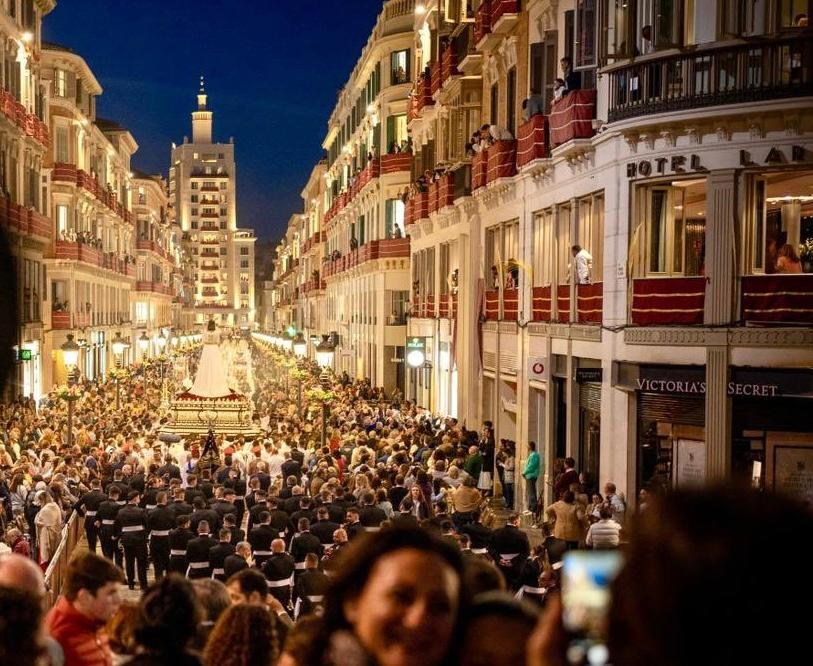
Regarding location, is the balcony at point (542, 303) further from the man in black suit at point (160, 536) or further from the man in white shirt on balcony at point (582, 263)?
the man in black suit at point (160, 536)

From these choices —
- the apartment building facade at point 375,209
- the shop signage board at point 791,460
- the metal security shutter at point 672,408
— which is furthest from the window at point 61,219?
the shop signage board at point 791,460

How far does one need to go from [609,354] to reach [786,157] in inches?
198

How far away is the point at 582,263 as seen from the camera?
2295cm

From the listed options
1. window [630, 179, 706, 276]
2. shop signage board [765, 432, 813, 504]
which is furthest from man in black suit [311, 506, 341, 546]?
window [630, 179, 706, 276]

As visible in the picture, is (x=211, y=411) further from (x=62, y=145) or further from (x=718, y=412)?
(x=62, y=145)

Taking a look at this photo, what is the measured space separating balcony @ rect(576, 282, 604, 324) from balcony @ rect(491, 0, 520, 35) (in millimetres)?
8304

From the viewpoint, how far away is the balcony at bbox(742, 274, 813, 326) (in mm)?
17891

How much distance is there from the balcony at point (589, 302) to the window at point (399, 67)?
3143 centimetres

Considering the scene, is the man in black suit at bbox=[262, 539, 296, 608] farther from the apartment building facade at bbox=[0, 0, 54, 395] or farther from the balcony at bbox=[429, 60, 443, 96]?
the apartment building facade at bbox=[0, 0, 54, 395]

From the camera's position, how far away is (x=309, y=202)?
111812 millimetres

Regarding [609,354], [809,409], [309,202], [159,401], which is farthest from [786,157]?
[309,202]

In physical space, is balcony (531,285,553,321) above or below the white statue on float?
above

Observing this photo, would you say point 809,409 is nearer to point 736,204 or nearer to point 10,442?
point 736,204

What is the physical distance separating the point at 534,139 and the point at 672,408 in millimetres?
8790
